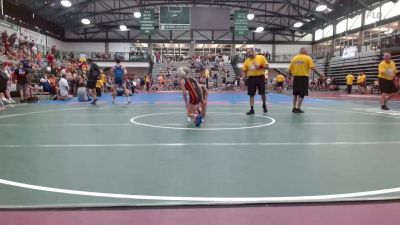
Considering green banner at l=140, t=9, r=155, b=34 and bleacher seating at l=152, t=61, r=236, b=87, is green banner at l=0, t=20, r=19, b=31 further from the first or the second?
bleacher seating at l=152, t=61, r=236, b=87

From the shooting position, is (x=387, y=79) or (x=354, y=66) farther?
(x=354, y=66)

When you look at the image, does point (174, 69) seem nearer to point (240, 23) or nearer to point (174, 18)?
point (240, 23)

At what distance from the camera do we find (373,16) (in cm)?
3459

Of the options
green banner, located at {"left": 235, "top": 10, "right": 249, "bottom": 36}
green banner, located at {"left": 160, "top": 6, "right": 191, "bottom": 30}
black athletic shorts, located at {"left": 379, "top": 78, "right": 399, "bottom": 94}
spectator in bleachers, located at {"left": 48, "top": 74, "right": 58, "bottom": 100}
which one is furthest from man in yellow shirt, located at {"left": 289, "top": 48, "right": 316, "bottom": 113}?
green banner, located at {"left": 235, "top": 10, "right": 249, "bottom": 36}

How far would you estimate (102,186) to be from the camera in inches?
122

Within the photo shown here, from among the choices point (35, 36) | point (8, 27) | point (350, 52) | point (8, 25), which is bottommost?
point (350, 52)

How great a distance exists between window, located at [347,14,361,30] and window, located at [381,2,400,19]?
15.6 feet

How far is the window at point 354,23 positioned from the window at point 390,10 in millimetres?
4769

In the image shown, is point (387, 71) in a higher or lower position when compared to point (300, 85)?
higher

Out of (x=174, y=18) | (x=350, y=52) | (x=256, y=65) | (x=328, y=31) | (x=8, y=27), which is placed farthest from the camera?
(x=328, y=31)

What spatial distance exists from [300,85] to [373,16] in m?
29.2

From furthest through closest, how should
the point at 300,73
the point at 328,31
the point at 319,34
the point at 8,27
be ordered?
the point at 319,34 → the point at 328,31 → the point at 8,27 → the point at 300,73

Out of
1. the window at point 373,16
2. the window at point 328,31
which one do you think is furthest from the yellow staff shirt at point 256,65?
the window at point 328,31

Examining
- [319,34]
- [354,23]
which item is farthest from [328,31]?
[354,23]
